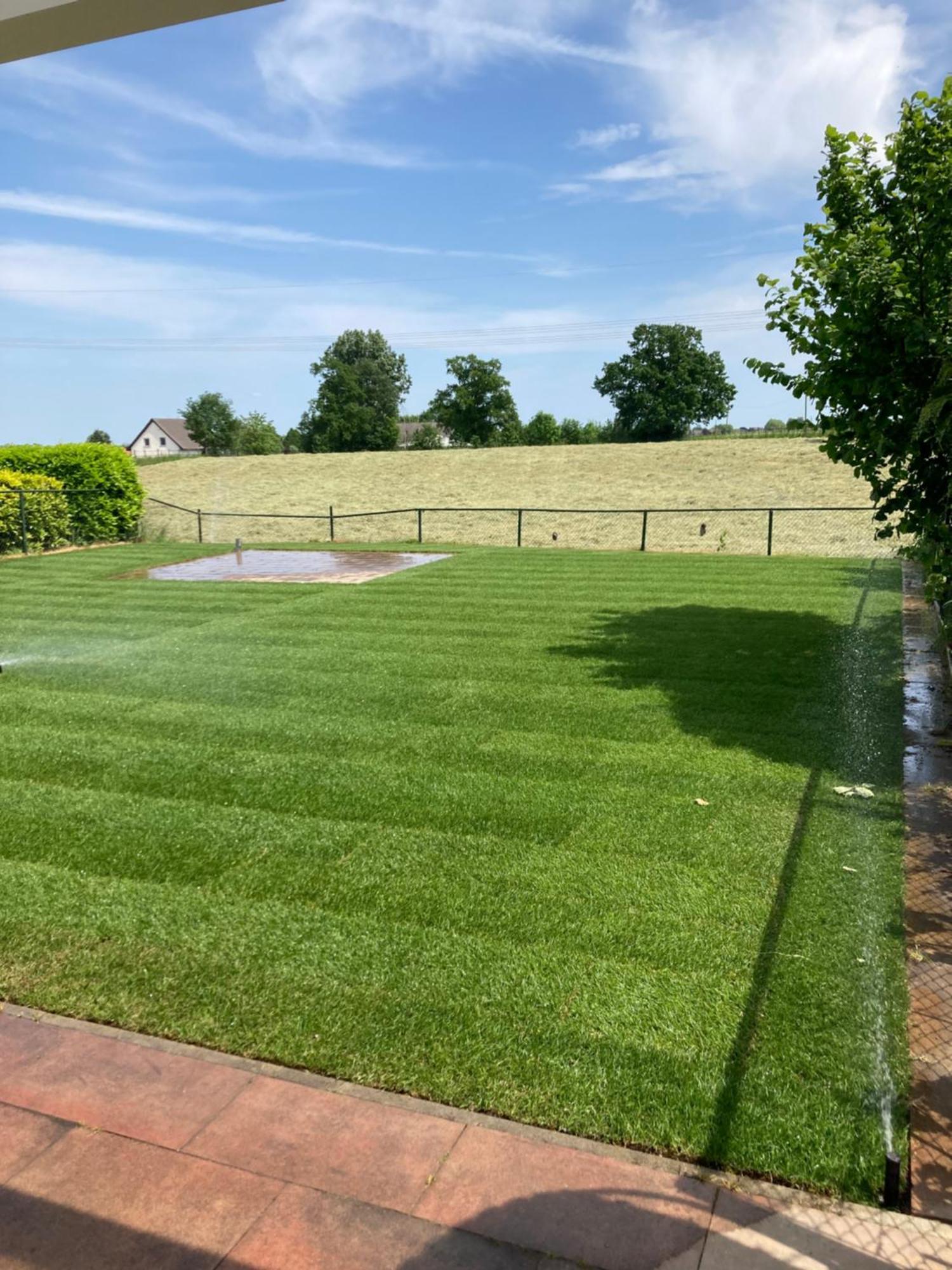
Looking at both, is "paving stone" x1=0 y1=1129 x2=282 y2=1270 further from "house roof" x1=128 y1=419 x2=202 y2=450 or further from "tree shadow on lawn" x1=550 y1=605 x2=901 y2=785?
"house roof" x1=128 y1=419 x2=202 y2=450

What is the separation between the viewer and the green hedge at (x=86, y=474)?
19766 millimetres

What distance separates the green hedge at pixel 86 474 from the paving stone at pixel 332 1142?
1940 cm

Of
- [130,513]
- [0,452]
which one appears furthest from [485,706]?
[0,452]

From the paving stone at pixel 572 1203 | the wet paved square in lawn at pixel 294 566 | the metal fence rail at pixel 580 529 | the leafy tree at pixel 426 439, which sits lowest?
the paving stone at pixel 572 1203

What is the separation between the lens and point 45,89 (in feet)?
13.8

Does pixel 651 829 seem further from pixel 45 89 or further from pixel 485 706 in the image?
pixel 45 89

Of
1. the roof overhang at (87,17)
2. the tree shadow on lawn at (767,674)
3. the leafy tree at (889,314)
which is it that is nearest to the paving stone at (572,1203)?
the roof overhang at (87,17)

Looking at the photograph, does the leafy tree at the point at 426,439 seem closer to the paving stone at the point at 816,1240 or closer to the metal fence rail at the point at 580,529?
the metal fence rail at the point at 580,529

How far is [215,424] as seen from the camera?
8356cm

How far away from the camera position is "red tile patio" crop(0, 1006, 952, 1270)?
1.96m

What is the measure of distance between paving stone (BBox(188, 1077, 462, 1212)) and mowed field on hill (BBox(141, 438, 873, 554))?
17328mm

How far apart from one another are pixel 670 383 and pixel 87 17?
8185 centimetres

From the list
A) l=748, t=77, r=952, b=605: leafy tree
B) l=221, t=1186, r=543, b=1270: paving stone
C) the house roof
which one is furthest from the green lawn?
the house roof

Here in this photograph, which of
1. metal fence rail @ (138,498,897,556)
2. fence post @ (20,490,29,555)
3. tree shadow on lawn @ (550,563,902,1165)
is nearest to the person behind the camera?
tree shadow on lawn @ (550,563,902,1165)
